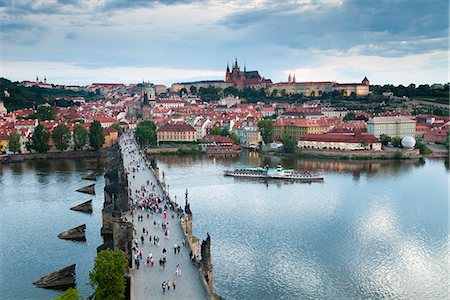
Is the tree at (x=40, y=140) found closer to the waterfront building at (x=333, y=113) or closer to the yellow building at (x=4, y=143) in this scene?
the yellow building at (x=4, y=143)

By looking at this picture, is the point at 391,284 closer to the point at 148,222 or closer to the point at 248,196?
the point at 148,222

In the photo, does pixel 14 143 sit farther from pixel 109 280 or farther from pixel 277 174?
pixel 109 280

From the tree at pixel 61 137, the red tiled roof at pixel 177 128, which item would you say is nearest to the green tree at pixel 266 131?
the red tiled roof at pixel 177 128

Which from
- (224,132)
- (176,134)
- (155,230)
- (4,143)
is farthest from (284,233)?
(224,132)

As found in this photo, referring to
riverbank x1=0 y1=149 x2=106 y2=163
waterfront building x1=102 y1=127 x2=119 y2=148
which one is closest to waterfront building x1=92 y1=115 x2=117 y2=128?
waterfront building x1=102 y1=127 x2=119 y2=148

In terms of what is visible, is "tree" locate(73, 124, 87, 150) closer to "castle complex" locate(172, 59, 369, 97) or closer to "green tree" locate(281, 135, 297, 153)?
"green tree" locate(281, 135, 297, 153)

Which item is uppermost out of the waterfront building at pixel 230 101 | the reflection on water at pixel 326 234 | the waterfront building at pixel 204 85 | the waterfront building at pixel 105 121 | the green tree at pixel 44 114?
the waterfront building at pixel 204 85
